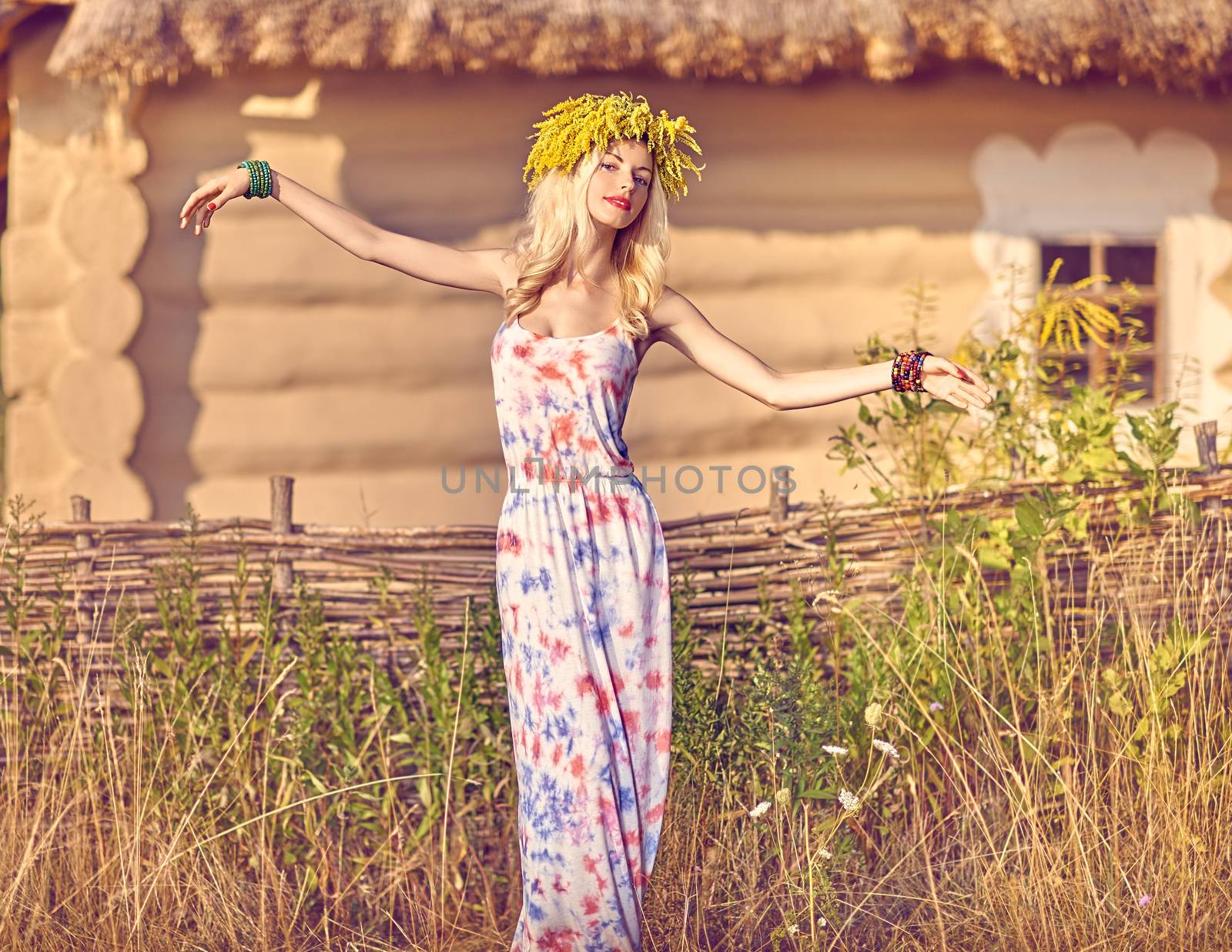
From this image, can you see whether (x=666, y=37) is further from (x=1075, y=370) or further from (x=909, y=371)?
(x=909, y=371)

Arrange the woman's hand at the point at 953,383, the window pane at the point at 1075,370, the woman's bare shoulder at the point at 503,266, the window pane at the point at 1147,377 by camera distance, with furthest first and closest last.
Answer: the window pane at the point at 1147,377 → the window pane at the point at 1075,370 → the woman's bare shoulder at the point at 503,266 → the woman's hand at the point at 953,383

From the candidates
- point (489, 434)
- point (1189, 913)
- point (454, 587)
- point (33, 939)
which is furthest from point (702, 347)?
point (489, 434)

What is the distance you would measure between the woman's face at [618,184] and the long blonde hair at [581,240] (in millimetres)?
19

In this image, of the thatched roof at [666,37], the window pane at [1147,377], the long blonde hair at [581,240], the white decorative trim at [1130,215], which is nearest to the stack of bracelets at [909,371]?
the long blonde hair at [581,240]

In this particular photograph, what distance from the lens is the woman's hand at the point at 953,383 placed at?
2479mm

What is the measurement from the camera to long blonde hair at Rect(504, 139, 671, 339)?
8.57ft

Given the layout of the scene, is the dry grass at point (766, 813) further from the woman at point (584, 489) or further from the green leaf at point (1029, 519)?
the woman at point (584, 489)

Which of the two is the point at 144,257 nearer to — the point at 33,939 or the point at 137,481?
the point at 137,481

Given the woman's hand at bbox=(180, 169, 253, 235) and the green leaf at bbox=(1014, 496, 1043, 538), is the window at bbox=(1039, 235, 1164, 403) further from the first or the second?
the woman's hand at bbox=(180, 169, 253, 235)

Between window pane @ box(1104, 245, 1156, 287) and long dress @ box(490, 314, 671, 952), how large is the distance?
13.4 ft

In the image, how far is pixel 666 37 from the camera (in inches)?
196

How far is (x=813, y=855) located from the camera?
2998mm

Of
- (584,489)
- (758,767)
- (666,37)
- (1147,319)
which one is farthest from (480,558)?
(1147,319)

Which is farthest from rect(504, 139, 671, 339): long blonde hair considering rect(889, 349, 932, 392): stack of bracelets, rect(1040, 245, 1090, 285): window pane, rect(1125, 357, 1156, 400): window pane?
rect(1125, 357, 1156, 400): window pane
